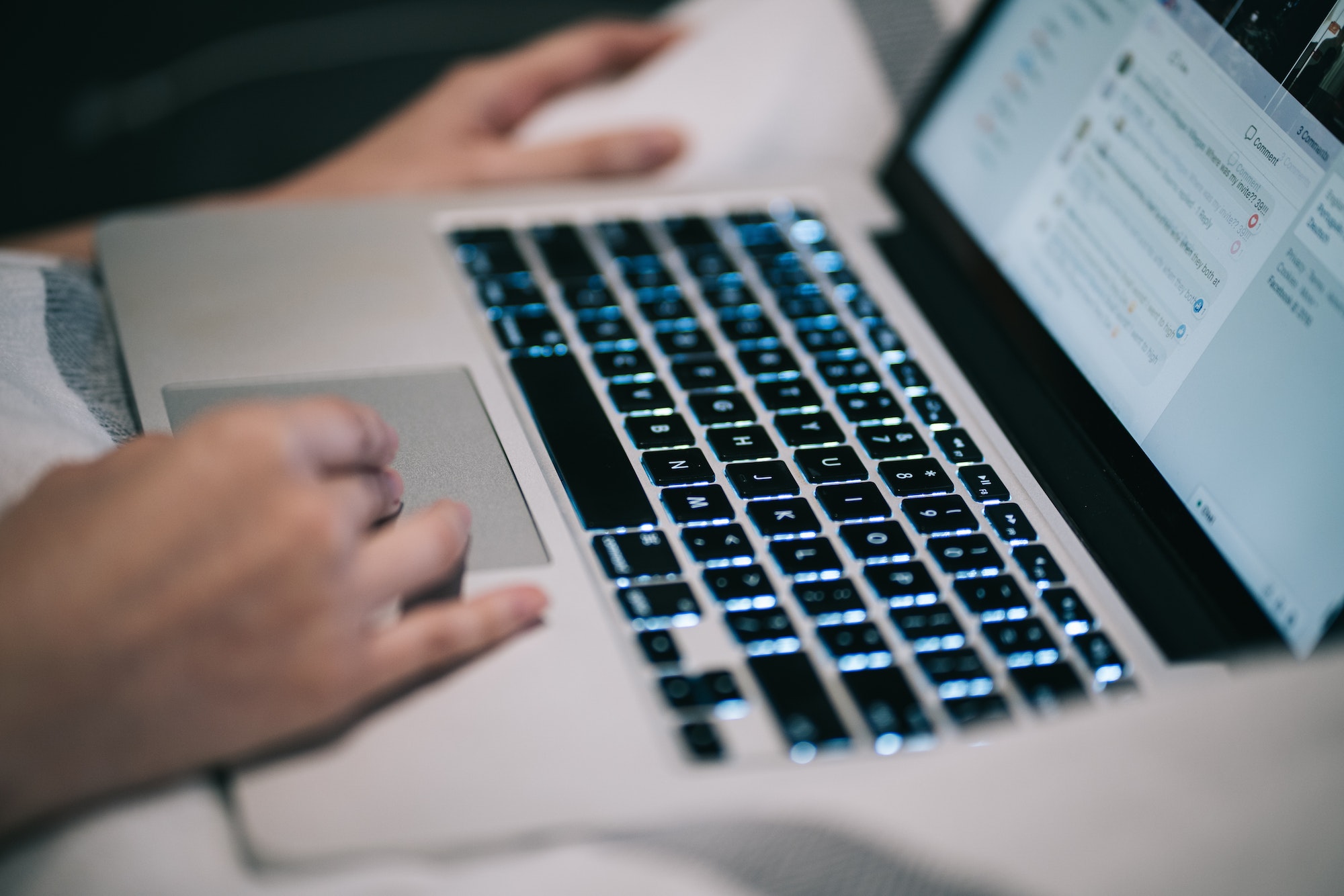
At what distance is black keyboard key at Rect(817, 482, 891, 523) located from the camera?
1.62ft

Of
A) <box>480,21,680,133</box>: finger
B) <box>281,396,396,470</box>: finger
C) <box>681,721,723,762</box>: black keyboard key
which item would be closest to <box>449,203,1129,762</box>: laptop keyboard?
<box>681,721,723,762</box>: black keyboard key

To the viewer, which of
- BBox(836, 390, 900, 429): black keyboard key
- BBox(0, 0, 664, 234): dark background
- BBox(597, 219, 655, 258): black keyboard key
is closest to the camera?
BBox(836, 390, 900, 429): black keyboard key

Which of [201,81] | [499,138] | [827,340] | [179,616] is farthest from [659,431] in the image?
[201,81]

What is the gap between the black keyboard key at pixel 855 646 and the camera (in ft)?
1.38

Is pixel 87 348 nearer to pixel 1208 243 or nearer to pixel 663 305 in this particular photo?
pixel 663 305

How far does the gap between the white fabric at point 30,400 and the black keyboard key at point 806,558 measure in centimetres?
28

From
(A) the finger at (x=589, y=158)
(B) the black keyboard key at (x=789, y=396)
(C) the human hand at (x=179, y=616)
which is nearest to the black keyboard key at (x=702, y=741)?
(C) the human hand at (x=179, y=616)

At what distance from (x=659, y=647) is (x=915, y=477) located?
17 centimetres

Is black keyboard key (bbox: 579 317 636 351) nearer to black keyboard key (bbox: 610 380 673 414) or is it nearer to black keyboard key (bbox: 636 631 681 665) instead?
black keyboard key (bbox: 610 380 673 414)

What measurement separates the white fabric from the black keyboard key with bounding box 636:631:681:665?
0.24 m

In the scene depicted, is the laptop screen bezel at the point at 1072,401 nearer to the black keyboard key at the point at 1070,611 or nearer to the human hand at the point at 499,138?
the black keyboard key at the point at 1070,611

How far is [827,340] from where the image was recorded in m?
0.61

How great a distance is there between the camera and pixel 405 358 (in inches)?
22.2

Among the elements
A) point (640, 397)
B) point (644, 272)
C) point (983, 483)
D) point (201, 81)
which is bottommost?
point (983, 483)
